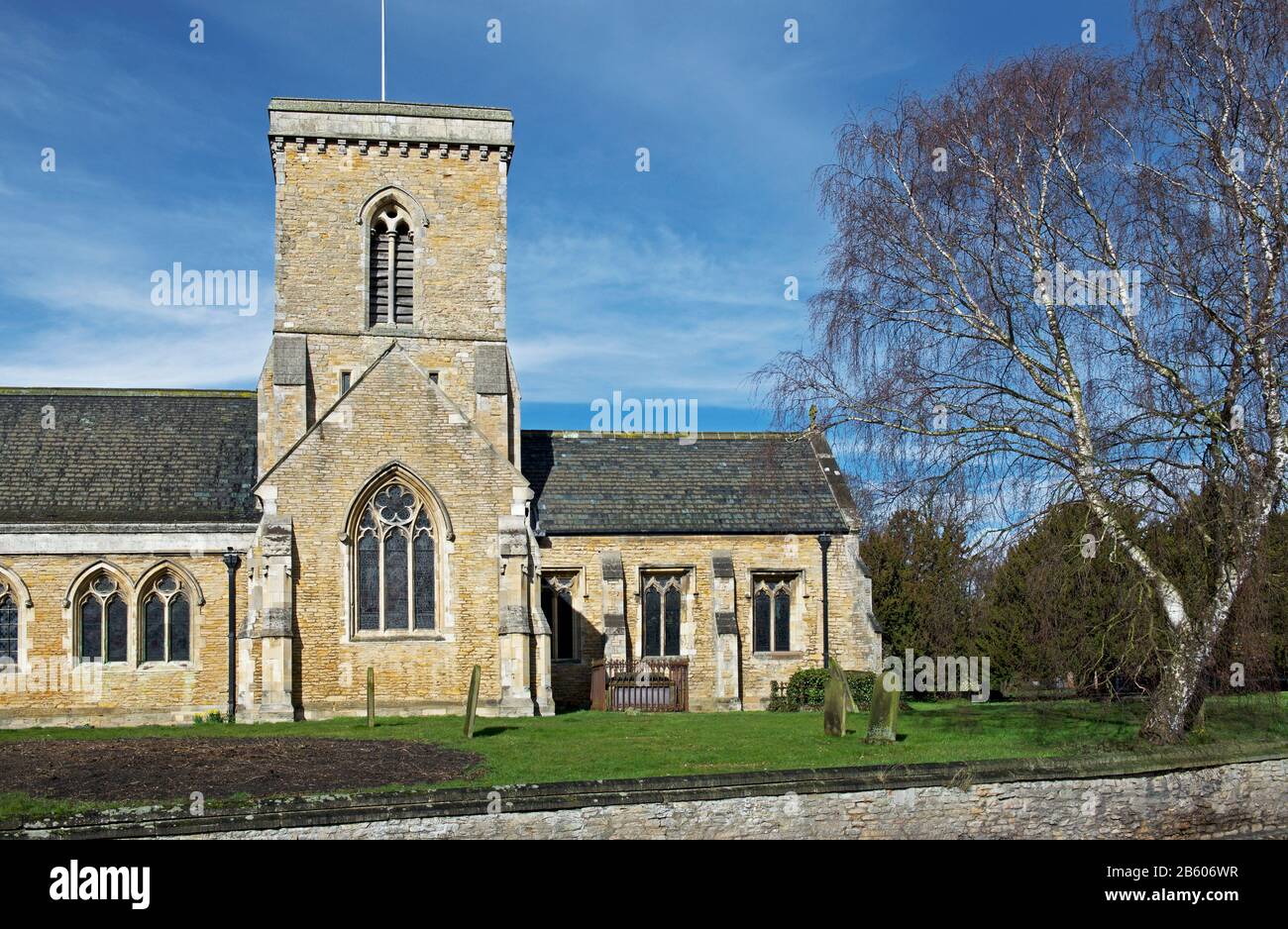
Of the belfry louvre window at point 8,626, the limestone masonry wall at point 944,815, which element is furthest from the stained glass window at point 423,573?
the limestone masonry wall at point 944,815

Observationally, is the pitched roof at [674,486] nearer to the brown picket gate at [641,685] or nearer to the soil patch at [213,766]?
the brown picket gate at [641,685]

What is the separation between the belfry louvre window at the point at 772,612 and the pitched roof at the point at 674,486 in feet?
4.14

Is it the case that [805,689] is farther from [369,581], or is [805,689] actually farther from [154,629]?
[154,629]

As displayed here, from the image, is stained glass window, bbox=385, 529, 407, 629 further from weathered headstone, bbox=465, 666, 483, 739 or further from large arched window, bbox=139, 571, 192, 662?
weathered headstone, bbox=465, 666, 483, 739

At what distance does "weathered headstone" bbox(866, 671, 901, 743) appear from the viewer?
17.7 metres

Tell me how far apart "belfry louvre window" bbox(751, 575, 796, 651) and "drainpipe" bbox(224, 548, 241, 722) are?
1167 centimetres

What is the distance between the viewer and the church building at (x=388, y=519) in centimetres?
2420

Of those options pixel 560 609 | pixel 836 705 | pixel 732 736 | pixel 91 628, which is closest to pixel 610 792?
pixel 732 736

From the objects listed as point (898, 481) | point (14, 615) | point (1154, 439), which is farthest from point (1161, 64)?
point (14, 615)

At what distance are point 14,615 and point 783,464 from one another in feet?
58.5

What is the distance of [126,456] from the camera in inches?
1062

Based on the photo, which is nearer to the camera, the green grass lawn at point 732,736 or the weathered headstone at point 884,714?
the green grass lawn at point 732,736

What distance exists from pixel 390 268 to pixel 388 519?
6598 mm

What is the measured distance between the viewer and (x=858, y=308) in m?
16.9
